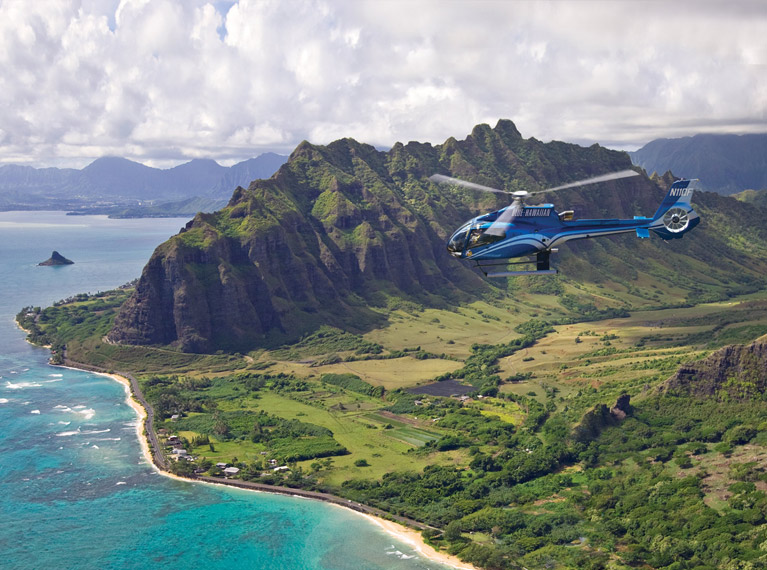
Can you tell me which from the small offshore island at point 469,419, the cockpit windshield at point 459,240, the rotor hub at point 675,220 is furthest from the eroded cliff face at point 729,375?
the cockpit windshield at point 459,240

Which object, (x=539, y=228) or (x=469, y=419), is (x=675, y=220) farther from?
(x=469, y=419)

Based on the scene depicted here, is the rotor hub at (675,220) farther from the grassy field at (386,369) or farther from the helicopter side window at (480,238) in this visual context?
the grassy field at (386,369)

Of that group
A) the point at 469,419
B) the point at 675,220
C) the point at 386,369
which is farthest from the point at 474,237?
the point at 386,369

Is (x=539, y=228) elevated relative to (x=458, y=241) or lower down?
elevated

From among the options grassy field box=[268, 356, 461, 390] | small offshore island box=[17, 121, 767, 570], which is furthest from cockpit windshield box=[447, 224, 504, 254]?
grassy field box=[268, 356, 461, 390]

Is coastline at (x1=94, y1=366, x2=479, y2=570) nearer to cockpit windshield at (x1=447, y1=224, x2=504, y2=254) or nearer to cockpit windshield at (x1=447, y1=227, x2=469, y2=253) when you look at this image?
cockpit windshield at (x1=447, y1=227, x2=469, y2=253)

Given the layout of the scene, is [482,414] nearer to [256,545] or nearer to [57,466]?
[256,545]
